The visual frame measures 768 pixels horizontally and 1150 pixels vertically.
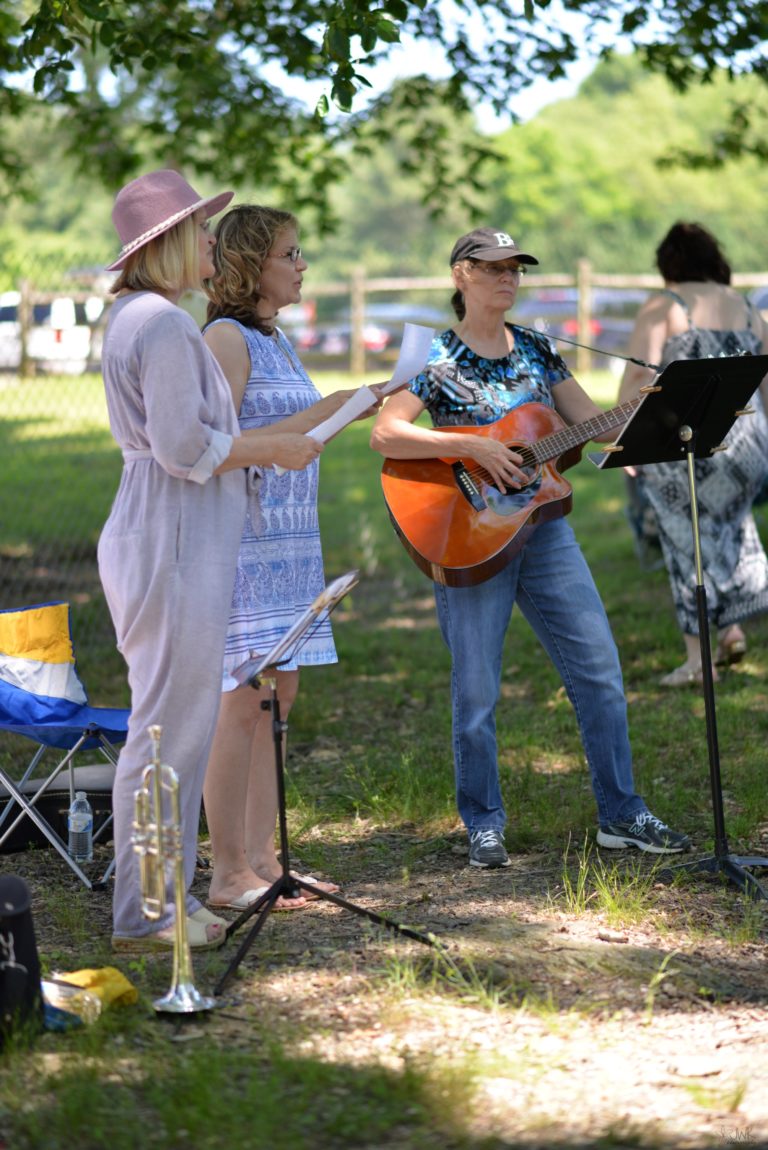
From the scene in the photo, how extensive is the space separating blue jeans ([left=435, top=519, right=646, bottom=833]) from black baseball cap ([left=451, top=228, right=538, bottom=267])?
90 centimetres

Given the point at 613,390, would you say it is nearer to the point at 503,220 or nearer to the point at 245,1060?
the point at 245,1060

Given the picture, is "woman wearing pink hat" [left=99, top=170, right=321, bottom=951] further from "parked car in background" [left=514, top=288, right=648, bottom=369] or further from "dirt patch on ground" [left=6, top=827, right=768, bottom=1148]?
"parked car in background" [left=514, top=288, right=648, bottom=369]

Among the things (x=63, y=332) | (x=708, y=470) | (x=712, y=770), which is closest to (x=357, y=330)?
(x=63, y=332)

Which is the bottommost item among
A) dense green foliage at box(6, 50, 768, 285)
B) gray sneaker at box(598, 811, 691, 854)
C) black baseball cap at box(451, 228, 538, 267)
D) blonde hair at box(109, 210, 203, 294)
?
gray sneaker at box(598, 811, 691, 854)

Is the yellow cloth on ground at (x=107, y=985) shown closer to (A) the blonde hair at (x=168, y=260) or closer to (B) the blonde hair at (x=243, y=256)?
(A) the blonde hair at (x=168, y=260)

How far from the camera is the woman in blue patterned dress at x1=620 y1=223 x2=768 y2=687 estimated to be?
23.6ft

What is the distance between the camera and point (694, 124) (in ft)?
226

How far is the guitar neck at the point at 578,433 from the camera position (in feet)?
16.2

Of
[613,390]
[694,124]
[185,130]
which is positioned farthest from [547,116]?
[185,130]

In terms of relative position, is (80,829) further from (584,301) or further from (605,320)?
(605,320)

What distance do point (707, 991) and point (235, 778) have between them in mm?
1531

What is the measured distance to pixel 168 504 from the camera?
406 cm

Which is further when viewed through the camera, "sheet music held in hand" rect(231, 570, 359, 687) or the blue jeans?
the blue jeans

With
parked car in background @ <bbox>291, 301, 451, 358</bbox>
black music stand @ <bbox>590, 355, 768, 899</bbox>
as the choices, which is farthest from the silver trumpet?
parked car in background @ <bbox>291, 301, 451, 358</bbox>
